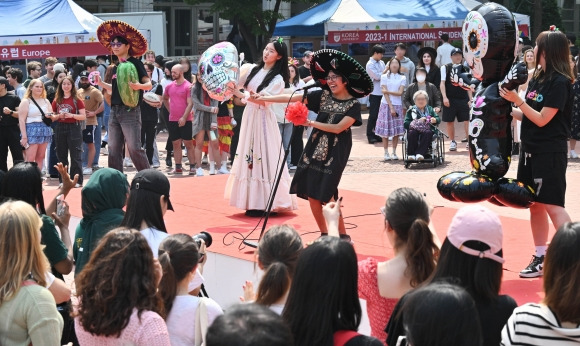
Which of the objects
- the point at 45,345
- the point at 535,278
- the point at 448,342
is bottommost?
the point at 535,278

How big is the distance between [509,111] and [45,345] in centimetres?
403

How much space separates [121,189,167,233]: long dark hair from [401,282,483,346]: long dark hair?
→ 246 cm

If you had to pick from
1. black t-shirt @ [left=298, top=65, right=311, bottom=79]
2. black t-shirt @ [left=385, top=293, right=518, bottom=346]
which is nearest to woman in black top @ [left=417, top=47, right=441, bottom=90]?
black t-shirt @ [left=298, top=65, right=311, bottom=79]

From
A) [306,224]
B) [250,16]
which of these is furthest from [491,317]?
[250,16]

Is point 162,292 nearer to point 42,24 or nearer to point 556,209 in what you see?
point 556,209

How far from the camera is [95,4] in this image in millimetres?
31625

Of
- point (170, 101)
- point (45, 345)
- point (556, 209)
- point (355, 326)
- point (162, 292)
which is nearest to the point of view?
point (355, 326)

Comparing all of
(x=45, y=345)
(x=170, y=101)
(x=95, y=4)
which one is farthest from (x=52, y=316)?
(x=95, y=4)

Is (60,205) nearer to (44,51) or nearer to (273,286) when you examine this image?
(273,286)

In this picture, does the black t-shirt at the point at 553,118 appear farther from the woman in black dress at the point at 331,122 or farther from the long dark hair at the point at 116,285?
the long dark hair at the point at 116,285

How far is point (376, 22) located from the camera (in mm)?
21109

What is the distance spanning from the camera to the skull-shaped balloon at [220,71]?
877 centimetres

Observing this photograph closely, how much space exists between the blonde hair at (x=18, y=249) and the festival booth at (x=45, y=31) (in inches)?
634

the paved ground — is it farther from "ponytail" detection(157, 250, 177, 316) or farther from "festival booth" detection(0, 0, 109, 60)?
"ponytail" detection(157, 250, 177, 316)
